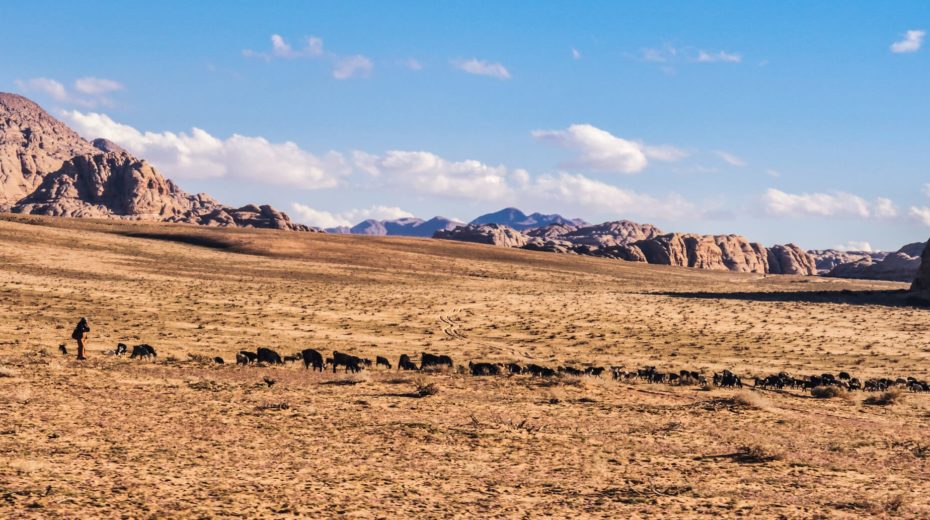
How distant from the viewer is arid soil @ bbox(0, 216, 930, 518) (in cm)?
1220

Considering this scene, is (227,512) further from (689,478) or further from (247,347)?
(247,347)

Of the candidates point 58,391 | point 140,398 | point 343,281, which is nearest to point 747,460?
point 140,398

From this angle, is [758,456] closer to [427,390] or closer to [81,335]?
[427,390]

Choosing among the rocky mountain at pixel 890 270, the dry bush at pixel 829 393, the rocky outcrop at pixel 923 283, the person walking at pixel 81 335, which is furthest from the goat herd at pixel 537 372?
the rocky mountain at pixel 890 270

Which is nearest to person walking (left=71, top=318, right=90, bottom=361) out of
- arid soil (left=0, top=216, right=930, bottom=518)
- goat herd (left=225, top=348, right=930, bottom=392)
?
arid soil (left=0, top=216, right=930, bottom=518)

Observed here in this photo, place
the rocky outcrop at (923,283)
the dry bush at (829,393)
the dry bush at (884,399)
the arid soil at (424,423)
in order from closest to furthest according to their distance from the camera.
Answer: the arid soil at (424,423), the dry bush at (884,399), the dry bush at (829,393), the rocky outcrop at (923,283)

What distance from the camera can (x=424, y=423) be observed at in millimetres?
18000

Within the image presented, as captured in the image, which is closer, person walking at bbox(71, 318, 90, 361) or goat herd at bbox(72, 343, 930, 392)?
person walking at bbox(71, 318, 90, 361)

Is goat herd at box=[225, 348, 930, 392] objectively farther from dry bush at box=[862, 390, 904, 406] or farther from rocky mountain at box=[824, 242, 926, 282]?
rocky mountain at box=[824, 242, 926, 282]

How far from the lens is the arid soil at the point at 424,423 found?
40.0ft

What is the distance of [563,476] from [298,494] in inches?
200

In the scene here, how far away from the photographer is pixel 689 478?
14227 mm

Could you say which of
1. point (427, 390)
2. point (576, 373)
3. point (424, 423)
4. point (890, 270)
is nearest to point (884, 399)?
point (576, 373)

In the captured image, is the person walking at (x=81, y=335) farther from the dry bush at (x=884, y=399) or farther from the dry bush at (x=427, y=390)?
the dry bush at (x=884, y=399)
